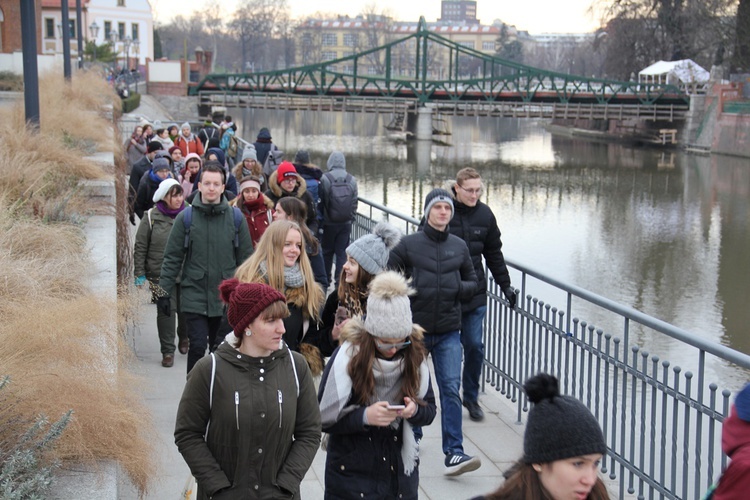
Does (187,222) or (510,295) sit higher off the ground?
(187,222)

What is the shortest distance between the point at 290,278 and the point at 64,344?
121 centimetres

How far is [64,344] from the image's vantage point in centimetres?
478

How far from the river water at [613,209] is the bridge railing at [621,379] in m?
5.13

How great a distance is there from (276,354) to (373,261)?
1.48 metres

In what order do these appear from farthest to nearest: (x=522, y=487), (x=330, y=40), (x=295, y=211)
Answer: (x=330, y=40) → (x=295, y=211) → (x=522, y=487)

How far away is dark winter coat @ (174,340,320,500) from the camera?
3768 millimetres

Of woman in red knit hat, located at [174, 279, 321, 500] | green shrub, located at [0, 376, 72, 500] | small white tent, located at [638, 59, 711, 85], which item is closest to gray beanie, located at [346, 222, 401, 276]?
woman in red knit hat, located at [174, 279, 321, 500]

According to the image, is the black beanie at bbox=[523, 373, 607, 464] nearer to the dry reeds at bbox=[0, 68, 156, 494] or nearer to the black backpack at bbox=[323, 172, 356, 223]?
the dry reeds at bbox=[0, 68, 156, 494]

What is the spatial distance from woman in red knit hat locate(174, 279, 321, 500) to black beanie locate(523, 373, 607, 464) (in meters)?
1.48

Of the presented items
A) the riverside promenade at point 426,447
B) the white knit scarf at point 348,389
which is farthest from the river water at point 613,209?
the white knit scarf at point 348,389

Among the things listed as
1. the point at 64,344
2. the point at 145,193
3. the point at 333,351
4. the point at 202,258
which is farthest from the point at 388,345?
the point at 145,193

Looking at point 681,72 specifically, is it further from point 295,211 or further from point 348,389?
point 348,389

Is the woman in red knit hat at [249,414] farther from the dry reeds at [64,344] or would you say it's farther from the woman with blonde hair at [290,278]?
the woman with blonde hair at [290,278]

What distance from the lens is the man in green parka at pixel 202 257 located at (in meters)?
6.64
